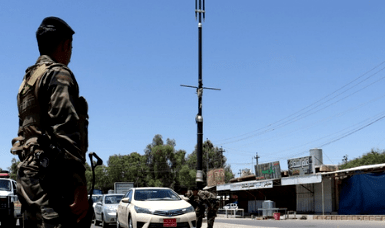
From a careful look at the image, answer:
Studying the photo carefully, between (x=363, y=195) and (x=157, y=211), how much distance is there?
19845mm

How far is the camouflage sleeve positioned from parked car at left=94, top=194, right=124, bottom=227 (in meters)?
17.1

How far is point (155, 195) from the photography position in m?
14.2

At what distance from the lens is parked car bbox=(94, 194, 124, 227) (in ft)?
62.1

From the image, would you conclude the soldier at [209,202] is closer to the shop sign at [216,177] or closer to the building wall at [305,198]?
the building wall at [305,198]

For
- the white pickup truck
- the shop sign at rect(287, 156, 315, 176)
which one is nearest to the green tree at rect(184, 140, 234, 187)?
the shop sign at rect(287, 156, 315, 176)

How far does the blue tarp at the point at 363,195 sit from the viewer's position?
2748cm

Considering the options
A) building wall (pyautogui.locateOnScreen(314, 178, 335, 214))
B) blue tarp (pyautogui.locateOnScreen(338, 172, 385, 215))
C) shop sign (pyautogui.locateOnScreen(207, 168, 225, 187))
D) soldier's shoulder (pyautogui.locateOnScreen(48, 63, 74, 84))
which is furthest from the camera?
shop sign (pyautogui.locateOnScreen(207, 168, 225, 187))

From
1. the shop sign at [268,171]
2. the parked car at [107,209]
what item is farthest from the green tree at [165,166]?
the parked car at [107,209]

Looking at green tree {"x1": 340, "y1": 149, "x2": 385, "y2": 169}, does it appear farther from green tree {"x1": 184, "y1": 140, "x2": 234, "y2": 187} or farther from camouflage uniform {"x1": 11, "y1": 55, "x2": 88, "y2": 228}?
camouflage uniform {"x1": 11, "y1": 55, "x2": 88, "y2": 228}

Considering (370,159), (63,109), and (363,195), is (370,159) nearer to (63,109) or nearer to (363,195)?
(363,195)

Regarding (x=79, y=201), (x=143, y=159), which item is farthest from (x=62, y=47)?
(x=143, y=159)

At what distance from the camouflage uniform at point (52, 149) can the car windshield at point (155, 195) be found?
11531mm

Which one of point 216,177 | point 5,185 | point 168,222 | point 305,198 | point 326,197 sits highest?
point 216,177

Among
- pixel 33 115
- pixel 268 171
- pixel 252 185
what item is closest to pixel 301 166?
pixel 268 171
